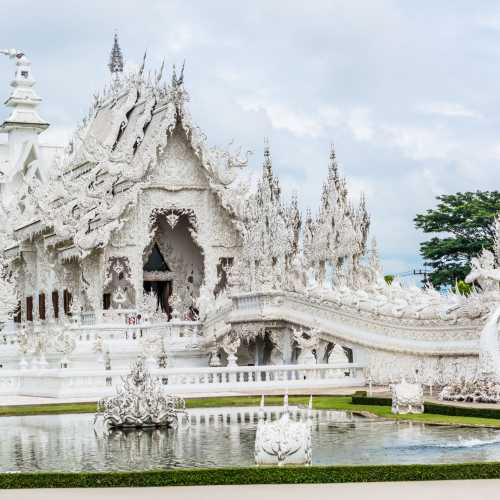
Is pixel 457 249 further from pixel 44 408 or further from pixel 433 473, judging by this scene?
pixel 433 473

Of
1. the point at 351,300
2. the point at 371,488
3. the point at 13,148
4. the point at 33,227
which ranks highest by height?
the point at 13,148

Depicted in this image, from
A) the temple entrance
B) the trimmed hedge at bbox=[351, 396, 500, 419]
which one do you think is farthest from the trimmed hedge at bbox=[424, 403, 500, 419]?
the temple entrance

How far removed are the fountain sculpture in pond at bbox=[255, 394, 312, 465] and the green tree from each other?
31.3 metres

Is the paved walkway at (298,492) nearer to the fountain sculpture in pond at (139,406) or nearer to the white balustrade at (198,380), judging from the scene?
the fountain sculpture in pond at (139,406)

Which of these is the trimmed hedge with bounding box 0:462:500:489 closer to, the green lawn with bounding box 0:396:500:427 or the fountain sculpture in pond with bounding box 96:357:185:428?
the fountain sculpture in pond with bounding box 96:357:185:428

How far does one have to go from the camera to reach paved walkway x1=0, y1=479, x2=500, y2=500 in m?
10.1

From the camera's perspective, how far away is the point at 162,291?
37312mm

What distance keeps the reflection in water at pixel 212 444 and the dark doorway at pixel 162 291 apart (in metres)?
18.7

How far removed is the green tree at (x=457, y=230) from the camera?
4303cm

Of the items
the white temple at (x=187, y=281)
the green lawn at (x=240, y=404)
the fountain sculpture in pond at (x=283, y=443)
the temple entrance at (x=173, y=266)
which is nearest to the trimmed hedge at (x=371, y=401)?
the green lawn at (x=240, y=404)

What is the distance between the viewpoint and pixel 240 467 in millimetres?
11117

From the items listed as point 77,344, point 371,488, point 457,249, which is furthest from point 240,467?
point 457,249

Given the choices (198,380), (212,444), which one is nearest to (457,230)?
(198,380)

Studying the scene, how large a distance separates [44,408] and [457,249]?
25.0 m
